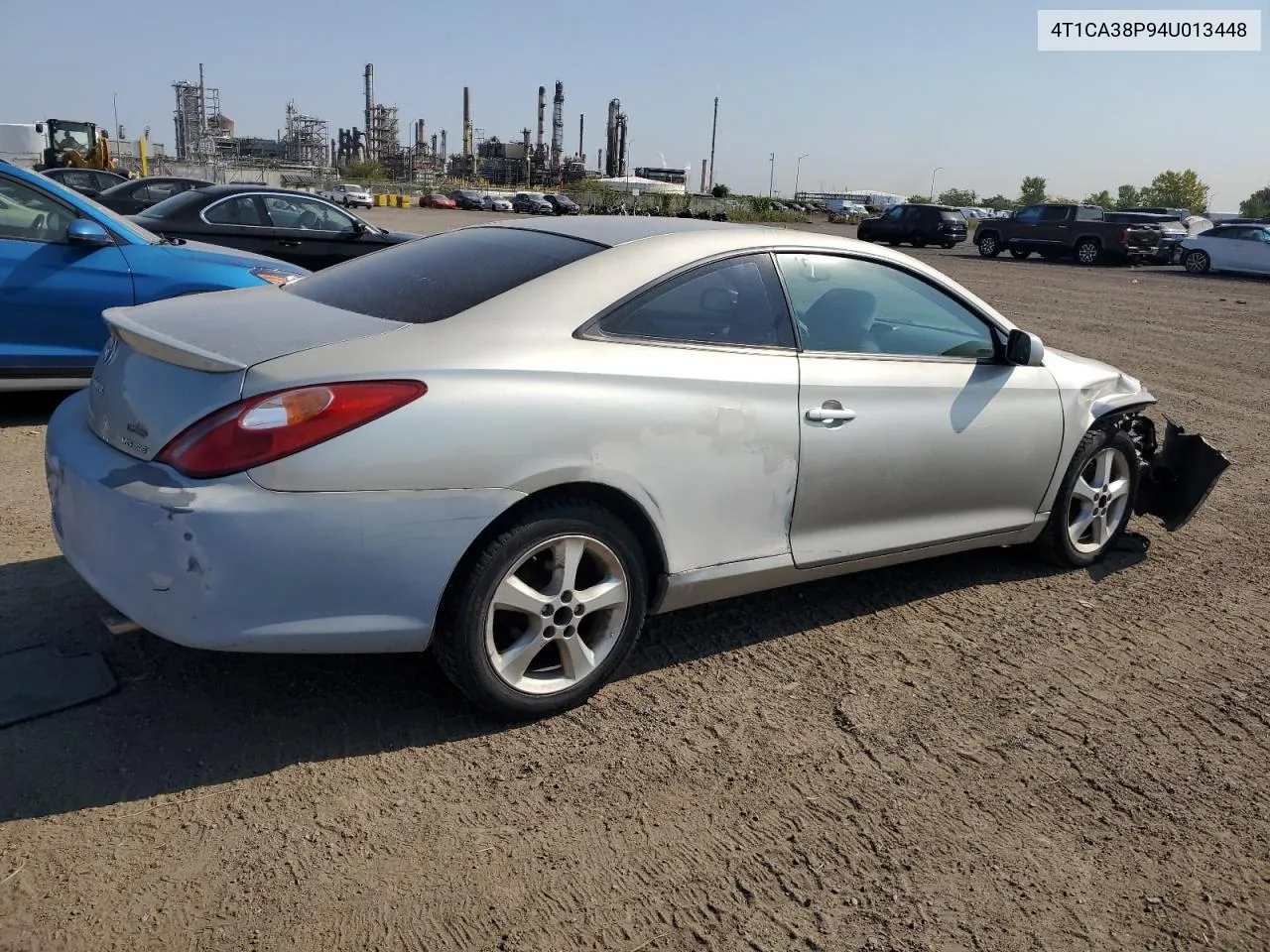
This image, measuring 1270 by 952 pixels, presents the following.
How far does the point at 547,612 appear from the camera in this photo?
314cm

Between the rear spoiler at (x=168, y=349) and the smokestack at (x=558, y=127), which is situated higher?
the smokestack at (x=558, y=127)

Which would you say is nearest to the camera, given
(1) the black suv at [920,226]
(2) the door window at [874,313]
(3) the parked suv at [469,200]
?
(2) the door window at [874,313]

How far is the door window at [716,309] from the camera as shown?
3355 millimetres

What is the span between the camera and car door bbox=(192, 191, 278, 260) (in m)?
10.1

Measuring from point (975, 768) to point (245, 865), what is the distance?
6.74ft

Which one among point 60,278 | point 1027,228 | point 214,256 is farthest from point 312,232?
point 1027,228

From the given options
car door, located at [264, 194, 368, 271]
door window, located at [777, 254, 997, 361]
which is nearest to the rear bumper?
door window, located at [777, 254, 997, 361]

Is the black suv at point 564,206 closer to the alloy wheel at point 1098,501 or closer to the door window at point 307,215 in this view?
the door window at point 307,215

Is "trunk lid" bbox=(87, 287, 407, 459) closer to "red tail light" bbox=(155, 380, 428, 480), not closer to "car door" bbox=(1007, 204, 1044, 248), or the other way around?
"red tail light" bbox=(155, 380, 428, 480)

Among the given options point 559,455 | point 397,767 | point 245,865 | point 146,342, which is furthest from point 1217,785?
point 146,342

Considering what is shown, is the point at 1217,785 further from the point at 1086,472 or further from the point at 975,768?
the point at 1086,472

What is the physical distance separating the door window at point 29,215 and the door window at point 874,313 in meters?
4.78

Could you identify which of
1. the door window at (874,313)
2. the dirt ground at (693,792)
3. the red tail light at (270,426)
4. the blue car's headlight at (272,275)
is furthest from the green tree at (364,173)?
the red tail light at (270,426)

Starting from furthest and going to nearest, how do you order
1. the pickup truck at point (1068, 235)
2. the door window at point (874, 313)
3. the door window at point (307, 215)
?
the pickup truck at point (1068, 235), the door window at point (307, 215), the door window at point (874, 313)
